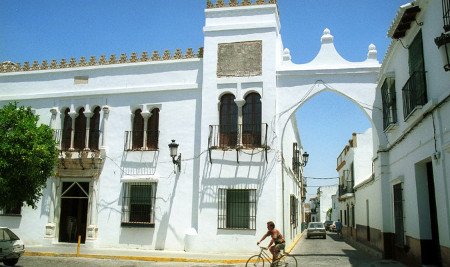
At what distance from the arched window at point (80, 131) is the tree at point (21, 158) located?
227 centimetres

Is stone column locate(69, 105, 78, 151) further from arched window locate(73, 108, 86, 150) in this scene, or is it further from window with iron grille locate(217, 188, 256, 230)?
window with iron grille locate(217, 188, 256, 230)

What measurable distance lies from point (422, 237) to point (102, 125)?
1229cm

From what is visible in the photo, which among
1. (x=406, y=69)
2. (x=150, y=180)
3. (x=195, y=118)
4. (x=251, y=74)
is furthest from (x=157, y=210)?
(x=406, y=69)

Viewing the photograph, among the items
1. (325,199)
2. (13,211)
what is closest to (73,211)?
(13,211)

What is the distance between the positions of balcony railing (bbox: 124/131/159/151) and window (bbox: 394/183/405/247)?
28.9 feet

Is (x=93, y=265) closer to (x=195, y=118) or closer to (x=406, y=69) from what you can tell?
(x=195, y=118)

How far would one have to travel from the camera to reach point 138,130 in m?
16.8

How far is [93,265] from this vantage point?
12.2 m

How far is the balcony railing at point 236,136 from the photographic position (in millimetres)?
15242

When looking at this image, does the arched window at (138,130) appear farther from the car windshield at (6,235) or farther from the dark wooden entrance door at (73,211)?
the car windshield at (6,235)

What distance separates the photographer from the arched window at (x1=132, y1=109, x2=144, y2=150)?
16.6 meters

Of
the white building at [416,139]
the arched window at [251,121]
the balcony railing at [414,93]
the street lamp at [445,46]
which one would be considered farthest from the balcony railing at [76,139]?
the street lamp at [445,46]

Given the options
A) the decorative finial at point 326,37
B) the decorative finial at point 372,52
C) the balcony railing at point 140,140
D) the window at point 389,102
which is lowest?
the balcony railing at point 140,140

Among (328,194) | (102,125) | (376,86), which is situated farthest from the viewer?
(328,194)
